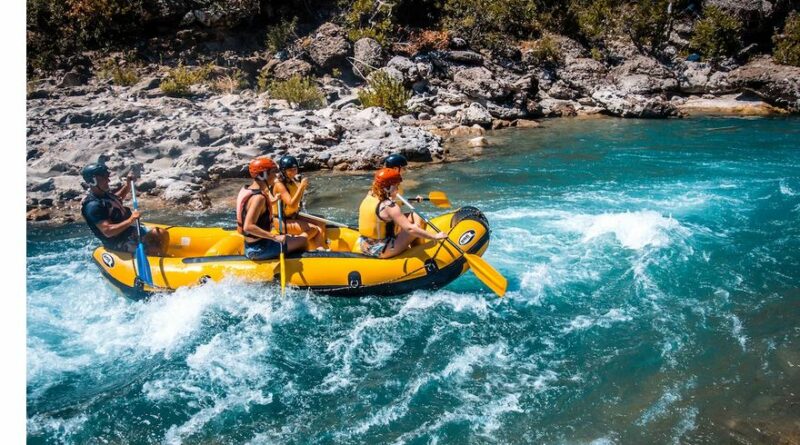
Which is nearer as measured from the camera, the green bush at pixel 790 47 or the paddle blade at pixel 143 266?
the paddle blade at pixel 143 266

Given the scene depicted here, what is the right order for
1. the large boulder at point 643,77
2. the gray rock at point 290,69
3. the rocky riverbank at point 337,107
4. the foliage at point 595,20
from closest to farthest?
the rocky riverbank at point 337,107, the gray rock at point 290,69, the large boulder at point 643,77, the foliage at point 595,20

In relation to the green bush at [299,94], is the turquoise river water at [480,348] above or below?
below

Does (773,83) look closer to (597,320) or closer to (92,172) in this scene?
(597,320)

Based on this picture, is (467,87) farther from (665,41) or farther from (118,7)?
(118,7)

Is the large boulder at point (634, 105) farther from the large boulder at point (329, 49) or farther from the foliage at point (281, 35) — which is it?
the foliage at point (281, 35)

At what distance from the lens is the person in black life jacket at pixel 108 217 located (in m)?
5.64

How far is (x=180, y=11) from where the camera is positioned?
1983cm

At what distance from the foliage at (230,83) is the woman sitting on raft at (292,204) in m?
11.7

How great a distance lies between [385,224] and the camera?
5957 millimetres

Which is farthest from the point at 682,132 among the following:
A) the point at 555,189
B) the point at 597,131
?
the point at 555,189

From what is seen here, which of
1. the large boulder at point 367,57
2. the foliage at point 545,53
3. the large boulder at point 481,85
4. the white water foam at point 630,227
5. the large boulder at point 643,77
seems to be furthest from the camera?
the foliage at point 545,53

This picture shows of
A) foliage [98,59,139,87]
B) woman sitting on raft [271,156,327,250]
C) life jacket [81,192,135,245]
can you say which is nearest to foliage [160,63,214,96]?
foliage [98,59,139,87]

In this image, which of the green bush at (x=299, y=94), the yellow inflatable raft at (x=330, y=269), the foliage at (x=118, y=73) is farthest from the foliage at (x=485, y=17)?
the yellow inflatable raft at (x=330, y=269)

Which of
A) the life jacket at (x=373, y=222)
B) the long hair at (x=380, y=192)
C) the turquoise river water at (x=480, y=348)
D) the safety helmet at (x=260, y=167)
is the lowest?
the turquoise river water at (x=480, y=348)
